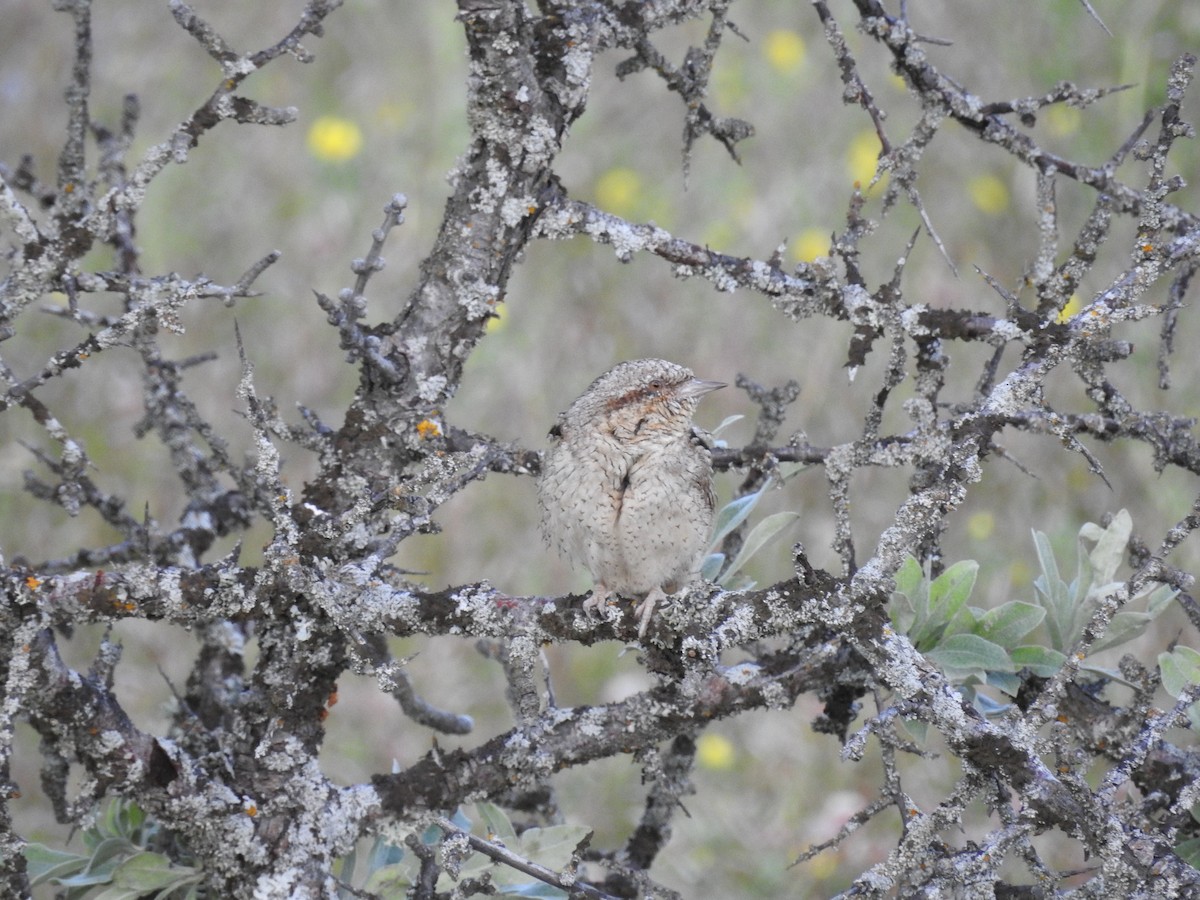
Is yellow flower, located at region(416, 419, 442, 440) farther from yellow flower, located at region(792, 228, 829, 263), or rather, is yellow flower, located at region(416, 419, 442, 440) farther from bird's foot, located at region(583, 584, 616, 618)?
yellow flower, located at region(792, 228, 829, 263)

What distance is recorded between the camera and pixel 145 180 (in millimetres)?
2311

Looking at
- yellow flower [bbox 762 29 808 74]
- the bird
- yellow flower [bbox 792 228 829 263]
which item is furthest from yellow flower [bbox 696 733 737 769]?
yellow flower [bbox 762 29 808 74]

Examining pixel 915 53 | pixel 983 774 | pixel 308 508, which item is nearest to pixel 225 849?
pixel 308 508

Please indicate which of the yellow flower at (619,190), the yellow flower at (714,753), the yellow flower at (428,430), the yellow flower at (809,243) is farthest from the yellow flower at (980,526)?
the yellow flower at (428,430)

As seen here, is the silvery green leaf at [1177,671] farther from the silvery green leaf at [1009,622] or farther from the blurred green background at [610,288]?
the blurred green background at [610,288]

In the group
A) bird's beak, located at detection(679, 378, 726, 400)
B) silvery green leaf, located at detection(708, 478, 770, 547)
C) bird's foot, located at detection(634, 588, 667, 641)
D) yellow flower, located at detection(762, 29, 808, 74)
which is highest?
yellow flower, located at detection(762, 29, 808, 74)

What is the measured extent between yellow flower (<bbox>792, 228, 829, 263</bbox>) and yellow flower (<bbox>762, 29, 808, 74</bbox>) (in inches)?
38.9

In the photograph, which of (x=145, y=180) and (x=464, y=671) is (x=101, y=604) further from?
(x=464, y=671)

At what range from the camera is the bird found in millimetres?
2807

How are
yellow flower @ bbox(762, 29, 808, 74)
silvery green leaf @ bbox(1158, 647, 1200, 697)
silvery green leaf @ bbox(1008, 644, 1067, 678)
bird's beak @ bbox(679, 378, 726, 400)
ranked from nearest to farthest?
1. silvery green leaf @ bbox(1158, 647, 1200, 697)
2. silvery green leaf @ bbox(1008, 644, 1067, 678)
3. bird's beak @ bbox(679, 378, 726, 400)
4. yellow flower @ bbox(762, 29, 808, 74)

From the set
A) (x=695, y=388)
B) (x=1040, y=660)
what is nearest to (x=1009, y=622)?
(x=1040, y=660)

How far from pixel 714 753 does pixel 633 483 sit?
8.92 feet

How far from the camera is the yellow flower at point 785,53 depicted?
6578 millimetres

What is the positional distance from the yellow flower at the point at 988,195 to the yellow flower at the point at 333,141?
3.11 meters
